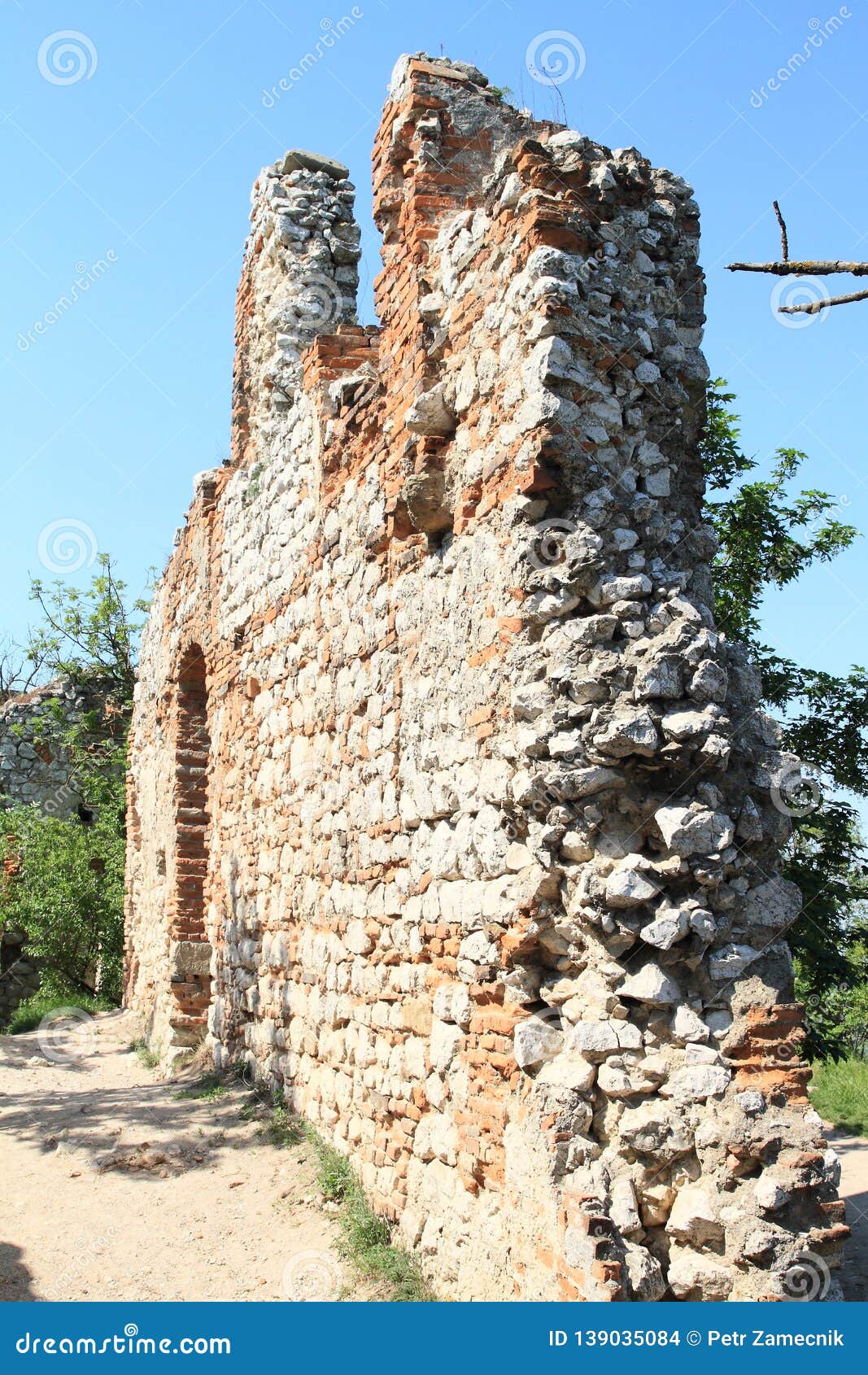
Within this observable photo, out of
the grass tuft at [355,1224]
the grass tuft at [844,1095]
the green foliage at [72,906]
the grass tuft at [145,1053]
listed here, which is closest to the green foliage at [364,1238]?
the grass tuft at [355,1224]

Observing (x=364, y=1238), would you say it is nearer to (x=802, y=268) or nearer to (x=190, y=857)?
(x=802, y=268)

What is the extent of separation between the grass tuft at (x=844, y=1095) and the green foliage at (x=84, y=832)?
318 inches

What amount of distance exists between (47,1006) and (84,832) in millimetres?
2625

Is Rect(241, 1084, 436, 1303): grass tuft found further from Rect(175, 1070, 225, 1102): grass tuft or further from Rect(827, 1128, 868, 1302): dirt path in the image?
Rect(827, 1128, 868, 1302): dirt path

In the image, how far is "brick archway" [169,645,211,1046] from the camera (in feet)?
28.2

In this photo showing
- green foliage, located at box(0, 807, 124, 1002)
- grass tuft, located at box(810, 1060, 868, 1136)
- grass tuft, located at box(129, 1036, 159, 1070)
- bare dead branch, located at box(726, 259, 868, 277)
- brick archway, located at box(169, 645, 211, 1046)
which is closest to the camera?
bare dead branch, located at box(726, 259, 868, 277)

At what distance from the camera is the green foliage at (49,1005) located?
11.9m

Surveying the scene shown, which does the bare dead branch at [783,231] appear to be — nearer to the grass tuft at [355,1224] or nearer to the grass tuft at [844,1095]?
the grass tuft at [355,1224]

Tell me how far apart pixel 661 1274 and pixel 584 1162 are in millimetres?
354

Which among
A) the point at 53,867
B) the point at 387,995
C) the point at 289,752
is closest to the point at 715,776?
the point at 387,995

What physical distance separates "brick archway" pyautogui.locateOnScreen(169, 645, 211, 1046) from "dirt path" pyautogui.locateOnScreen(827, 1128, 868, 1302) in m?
4.74

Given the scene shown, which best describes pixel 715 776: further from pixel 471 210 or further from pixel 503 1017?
pixel 471 210

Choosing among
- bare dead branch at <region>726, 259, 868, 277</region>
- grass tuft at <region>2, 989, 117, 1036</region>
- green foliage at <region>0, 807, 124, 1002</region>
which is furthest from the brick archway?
bare dead branch at <region>726, 259, 868, 277</region>

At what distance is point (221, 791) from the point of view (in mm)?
8227
